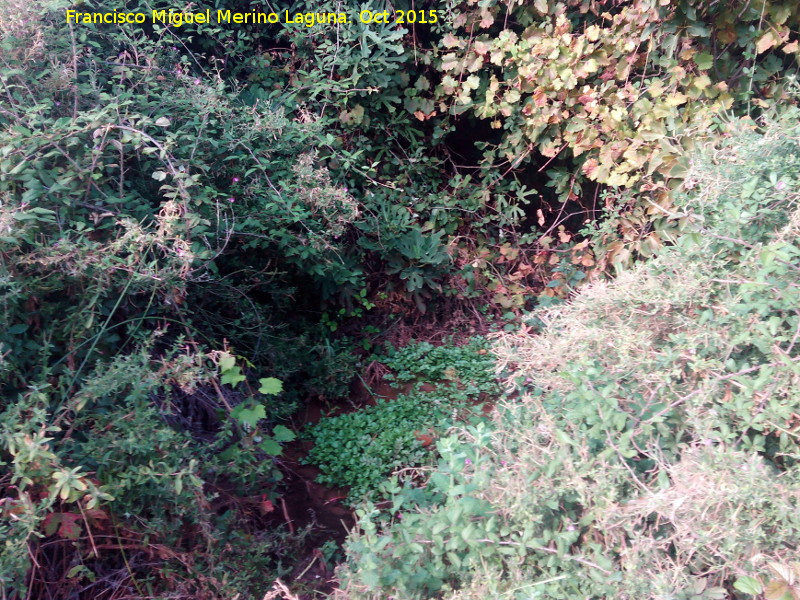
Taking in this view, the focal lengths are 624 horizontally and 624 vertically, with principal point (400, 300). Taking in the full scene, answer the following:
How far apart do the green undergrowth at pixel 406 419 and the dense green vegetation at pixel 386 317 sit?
0.08ft

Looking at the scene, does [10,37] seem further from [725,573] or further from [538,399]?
[725,573]

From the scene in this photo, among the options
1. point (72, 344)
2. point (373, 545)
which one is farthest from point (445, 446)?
point (72, 344)

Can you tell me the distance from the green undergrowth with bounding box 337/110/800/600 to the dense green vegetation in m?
0.01

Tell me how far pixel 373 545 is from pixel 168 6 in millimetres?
3937

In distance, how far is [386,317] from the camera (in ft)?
16.3

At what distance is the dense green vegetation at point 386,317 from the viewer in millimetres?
2068

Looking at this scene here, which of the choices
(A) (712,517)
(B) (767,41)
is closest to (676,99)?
(B) (767,41)

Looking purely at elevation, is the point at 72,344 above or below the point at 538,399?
above

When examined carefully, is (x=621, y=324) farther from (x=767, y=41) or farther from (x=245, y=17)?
(x=245, y=17)

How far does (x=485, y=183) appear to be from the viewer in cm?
556

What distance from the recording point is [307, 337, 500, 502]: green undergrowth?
11.6 ft

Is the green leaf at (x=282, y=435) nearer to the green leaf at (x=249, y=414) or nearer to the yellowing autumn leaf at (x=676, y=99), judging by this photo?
the green leaf at (x=249, y=414)

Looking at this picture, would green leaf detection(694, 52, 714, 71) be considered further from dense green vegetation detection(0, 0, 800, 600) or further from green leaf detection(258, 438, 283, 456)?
green leaf detection(258, 438, 283, 456)

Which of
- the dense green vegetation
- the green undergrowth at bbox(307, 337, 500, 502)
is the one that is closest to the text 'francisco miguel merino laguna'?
the dense green vegetation
